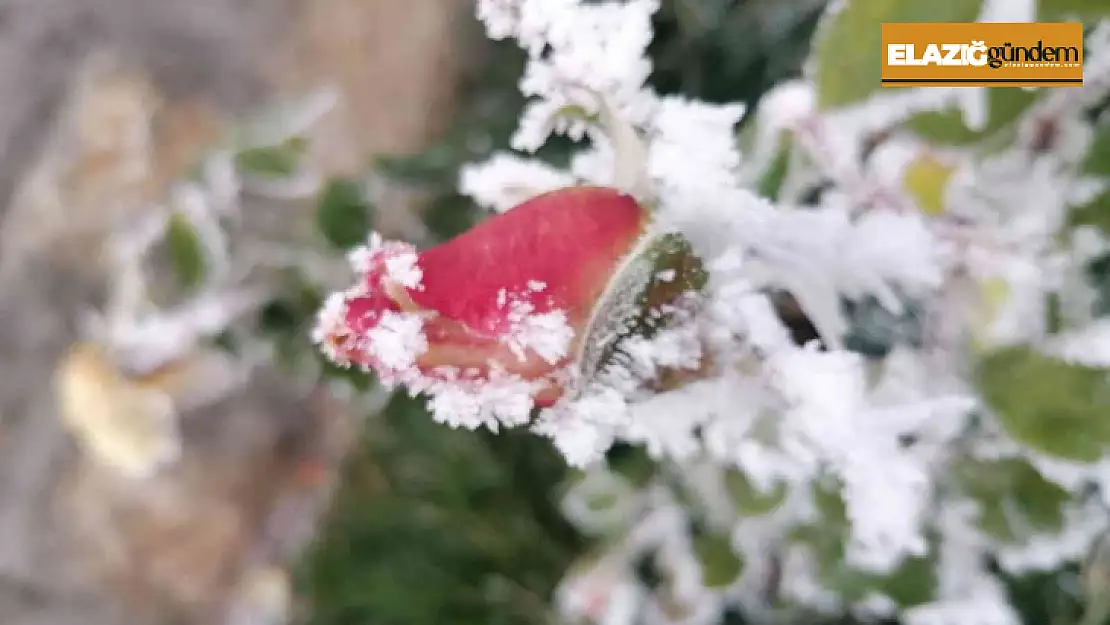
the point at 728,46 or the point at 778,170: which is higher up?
the point at 728,46

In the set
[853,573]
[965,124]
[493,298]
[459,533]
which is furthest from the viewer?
[459,533]

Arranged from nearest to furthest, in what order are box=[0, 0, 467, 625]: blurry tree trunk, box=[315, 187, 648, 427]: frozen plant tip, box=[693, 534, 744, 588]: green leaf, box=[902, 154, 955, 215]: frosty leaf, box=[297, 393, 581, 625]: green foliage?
box=[315, 187, 648, 427]: frozen plant tip → box=[902, 154, 955, 215]: frosty leaf → box=[693, 534, 744, 588]: green leaf → box=[297, 393, 581, 625]: green foliage → box=[0, 0, 467, 625]: blurry tree trunk

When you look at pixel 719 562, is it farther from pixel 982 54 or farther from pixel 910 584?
pixel 982 54

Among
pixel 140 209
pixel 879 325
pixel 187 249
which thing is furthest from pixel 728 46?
pixel 140 209

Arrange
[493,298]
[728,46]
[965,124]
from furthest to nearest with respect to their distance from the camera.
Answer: [728,46] < [965,124] < [493,298]

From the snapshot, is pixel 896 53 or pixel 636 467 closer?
pixel 896 53

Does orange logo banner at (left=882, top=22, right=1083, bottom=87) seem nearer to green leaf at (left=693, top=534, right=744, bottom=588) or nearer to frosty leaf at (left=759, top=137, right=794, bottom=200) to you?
frosty leaf at (left=759, top=137, right=794, bottom=200)

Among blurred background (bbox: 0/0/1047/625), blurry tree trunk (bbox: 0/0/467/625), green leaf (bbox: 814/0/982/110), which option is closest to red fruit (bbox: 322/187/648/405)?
green leaf (bbox: 814/0/982/110)

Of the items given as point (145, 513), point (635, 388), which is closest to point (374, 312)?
point (635, 388)
